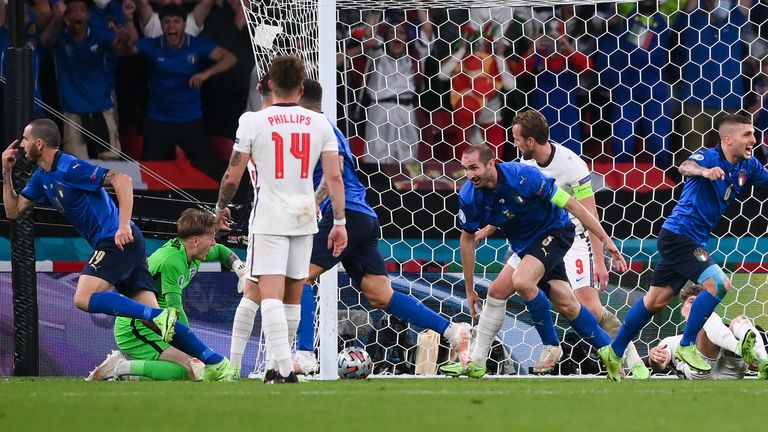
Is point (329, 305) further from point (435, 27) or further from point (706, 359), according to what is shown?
point (435, 27)

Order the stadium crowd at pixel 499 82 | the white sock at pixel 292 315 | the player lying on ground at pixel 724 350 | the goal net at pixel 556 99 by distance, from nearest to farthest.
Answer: the white sock at pixel 292 315 < the player lying on ground at pixel 724 350 < the goal net at pixel 556 99 < the stadium crowd at pixel 499 82

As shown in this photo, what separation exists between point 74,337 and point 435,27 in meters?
4.01

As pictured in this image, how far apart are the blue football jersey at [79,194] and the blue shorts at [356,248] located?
49.5 inches

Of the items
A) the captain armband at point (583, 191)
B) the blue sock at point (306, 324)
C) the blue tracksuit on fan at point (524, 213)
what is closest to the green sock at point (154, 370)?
the blue sock at point (306, 324)

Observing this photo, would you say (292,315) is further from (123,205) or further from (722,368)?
(722,368)

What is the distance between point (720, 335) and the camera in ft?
A: 26.8

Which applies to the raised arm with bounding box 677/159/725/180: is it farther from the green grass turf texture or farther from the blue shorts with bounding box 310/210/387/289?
the blue shorts with bounding box 310/210/387/289

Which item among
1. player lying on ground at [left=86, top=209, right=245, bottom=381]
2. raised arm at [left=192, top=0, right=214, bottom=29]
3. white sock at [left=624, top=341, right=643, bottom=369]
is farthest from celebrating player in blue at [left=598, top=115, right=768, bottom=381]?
raised arm at [left=192, top=0, right=214, bottom=29]

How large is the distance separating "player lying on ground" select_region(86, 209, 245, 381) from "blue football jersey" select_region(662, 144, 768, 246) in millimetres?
2822

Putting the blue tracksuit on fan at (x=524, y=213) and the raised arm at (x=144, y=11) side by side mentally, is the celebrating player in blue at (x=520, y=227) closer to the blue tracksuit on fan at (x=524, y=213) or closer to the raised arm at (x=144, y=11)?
the blue tracksuit on fan at (x=524, y=213)

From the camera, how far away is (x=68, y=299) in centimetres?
995

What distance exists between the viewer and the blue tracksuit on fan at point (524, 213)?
24.8 feet

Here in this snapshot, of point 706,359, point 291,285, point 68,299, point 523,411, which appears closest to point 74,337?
point 68,299

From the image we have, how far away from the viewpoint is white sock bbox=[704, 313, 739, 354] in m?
8.07
